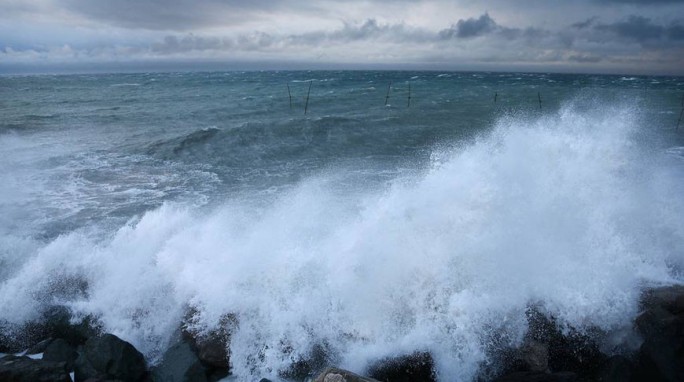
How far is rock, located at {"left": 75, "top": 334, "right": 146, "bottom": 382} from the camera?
600 cm

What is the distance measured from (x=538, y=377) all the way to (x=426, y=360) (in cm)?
154

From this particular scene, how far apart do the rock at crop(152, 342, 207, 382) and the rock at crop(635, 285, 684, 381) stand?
6091 millimetres

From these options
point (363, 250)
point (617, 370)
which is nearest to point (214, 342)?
point (363, 250)

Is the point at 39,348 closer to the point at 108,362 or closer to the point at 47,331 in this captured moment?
the point at 47,331

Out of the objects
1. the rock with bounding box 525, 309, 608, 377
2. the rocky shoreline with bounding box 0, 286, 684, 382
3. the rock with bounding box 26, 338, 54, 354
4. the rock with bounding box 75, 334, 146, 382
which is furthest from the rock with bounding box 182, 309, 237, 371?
the rock with bounding box 525, 309, 608, 377

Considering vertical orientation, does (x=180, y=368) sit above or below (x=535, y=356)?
below

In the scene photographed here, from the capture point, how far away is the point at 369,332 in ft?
22.0

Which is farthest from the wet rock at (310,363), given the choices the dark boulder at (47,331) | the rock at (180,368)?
the dark boulder at (47,331)

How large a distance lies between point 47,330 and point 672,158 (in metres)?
21.8

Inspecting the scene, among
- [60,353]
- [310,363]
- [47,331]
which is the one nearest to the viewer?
[310,363]

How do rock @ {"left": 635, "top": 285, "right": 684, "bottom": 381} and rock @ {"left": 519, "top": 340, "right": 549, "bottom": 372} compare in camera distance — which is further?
rock @ {"left": 519, "top": 340, "right": 549, "bottom": 372}

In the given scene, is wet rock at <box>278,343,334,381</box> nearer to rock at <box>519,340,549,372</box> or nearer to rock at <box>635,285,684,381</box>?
rock at <box>519,340,549,372</box>

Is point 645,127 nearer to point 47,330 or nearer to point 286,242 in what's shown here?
point 286,242

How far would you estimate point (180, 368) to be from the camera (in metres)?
6.14
